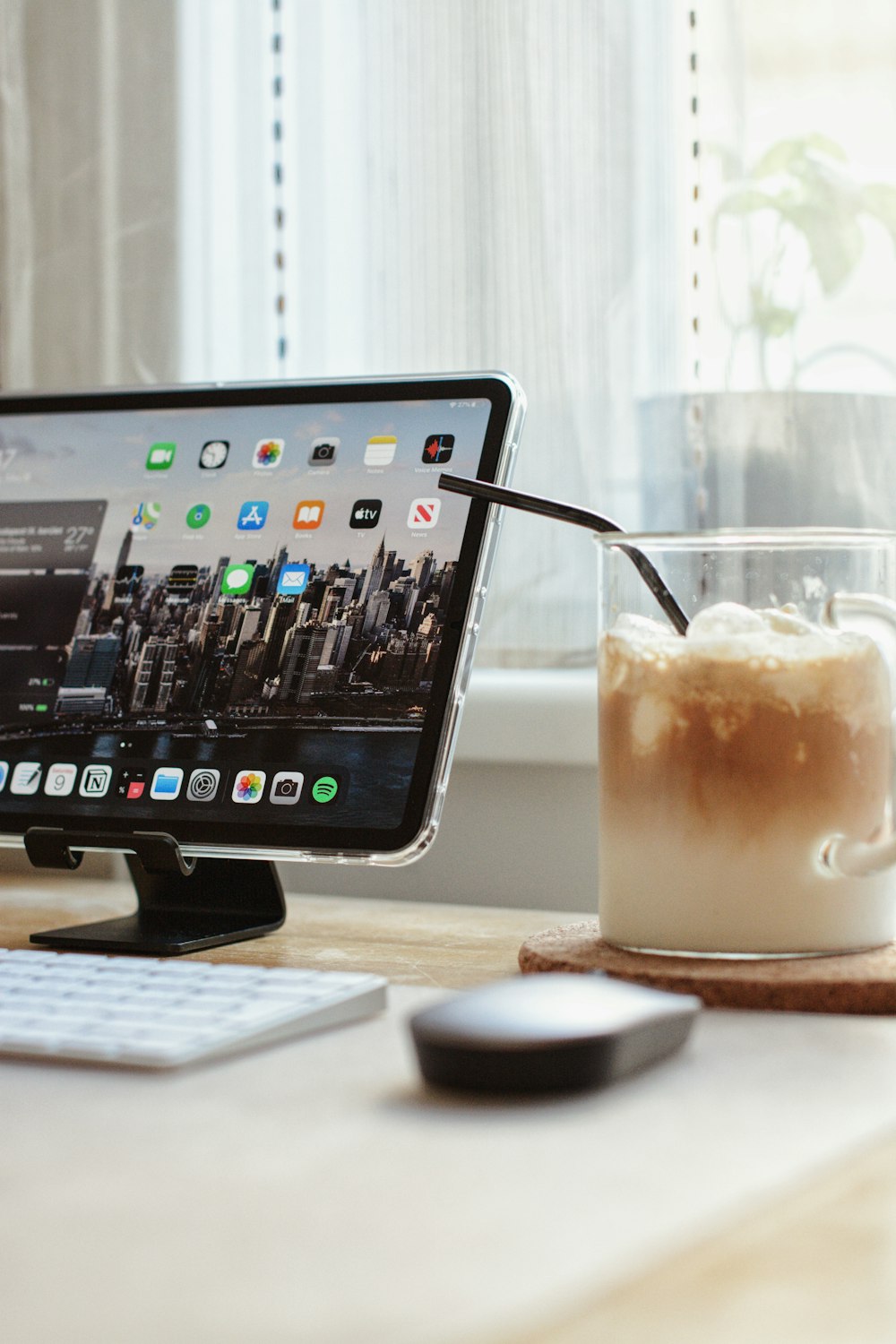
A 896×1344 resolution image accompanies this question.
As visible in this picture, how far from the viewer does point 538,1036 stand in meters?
0.51

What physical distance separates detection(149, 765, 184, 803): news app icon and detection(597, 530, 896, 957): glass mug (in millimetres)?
297

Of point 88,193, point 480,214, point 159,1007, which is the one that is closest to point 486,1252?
point 159,1007

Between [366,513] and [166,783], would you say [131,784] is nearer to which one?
[166,783]

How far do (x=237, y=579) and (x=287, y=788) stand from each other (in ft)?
0.50

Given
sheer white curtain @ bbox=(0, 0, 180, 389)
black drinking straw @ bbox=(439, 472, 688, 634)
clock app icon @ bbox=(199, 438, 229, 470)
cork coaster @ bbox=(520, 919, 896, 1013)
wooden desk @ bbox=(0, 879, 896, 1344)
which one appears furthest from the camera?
sheer white curtain @ bbox=(0, 0, 180, 389)

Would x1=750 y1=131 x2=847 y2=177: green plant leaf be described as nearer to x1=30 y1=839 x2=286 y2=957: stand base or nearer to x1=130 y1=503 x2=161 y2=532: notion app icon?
x1=130 y1=503 x2=161 y2=532: notion app icon

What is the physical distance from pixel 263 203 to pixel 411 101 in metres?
0.18

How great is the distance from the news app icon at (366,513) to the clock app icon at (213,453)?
0.11 m

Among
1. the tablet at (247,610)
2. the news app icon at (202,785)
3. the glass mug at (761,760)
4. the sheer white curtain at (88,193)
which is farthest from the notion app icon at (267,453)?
the sheer white curtain at (88,193)

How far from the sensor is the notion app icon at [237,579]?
956 millimetres

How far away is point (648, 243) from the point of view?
1154 millimetres

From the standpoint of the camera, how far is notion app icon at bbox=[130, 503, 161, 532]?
1.00 meters

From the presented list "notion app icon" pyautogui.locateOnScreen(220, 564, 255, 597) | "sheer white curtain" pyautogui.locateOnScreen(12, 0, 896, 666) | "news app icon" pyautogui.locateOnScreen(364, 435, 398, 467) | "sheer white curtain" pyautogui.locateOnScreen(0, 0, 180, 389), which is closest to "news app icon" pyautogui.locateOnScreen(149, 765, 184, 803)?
"notion app icon" pyautogui.locateOnScreen(220, 564, 255, 597)

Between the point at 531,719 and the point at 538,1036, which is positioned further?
the point at 531,719
